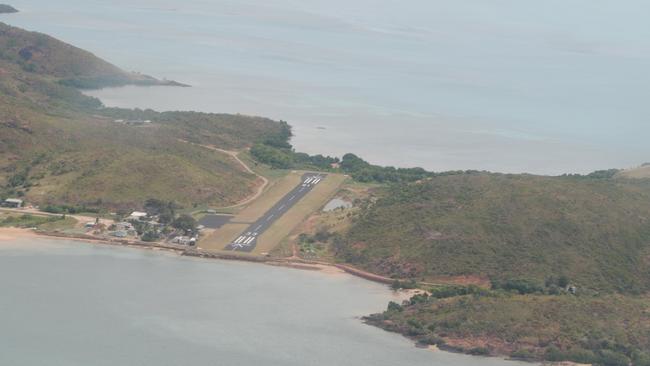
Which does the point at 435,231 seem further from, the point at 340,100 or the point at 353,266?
the point at 340,100

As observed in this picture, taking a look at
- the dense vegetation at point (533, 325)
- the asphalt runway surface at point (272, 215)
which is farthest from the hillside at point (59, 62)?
the dense vegetation at point (533, 325)

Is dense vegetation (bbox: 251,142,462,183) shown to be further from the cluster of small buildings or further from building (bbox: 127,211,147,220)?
the cluster of small buildings

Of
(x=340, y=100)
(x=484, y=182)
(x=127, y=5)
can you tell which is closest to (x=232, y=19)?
(x=127, y=5)

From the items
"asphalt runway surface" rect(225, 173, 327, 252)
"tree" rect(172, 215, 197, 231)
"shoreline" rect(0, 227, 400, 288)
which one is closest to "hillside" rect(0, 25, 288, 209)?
"asphalt runway surface" rect(225, 173, 327, 252)

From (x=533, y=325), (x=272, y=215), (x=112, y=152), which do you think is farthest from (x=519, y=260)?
(x=112, y=152)

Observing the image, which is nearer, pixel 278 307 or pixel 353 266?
pixel 278 307

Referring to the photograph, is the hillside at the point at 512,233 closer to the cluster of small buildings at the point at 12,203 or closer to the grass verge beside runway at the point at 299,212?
the grass verge beside runway at the point at 299,212
